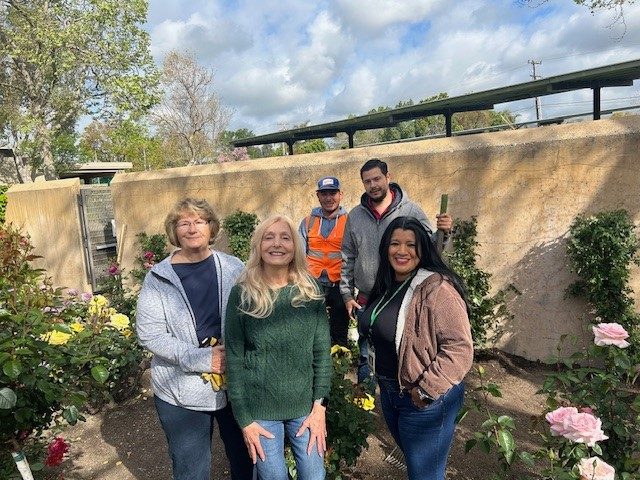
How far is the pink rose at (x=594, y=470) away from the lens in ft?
5.02

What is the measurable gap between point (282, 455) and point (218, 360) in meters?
0.47

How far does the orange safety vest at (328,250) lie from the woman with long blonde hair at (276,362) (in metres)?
1.94

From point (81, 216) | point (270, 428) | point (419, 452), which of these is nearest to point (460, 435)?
point (419, 452)

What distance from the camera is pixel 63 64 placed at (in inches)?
578

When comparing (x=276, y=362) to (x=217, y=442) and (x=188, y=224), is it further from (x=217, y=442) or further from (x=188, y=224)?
(x=217, y=442)

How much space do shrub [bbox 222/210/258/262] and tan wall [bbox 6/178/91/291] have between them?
3.03 metres

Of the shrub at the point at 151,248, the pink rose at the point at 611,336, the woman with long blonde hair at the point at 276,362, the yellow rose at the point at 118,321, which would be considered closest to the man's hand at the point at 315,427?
the woman with long blonde hair at the point at 276,362

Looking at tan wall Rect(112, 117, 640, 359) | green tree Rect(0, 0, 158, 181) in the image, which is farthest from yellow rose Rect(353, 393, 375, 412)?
green tree Rect(0, 0, 158, 181)

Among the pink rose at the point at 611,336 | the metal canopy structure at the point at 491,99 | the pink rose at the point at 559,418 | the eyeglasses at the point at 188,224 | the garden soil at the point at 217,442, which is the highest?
the metal canopy structure at the point at 491,99

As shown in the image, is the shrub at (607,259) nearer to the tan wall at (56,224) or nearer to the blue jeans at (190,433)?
the blue jeans at (190,433)

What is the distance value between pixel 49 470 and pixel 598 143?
4.85 metres

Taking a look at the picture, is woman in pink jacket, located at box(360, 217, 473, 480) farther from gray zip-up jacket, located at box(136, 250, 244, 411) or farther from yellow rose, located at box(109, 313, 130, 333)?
yellow rose, located at box(109, 313, 130, 333)

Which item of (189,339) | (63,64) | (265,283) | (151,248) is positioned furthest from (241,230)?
(63,64)

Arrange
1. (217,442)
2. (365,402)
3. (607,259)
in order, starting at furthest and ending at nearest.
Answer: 1. (607,259)
2. (217,442)
3. (365,402)
